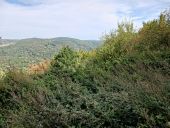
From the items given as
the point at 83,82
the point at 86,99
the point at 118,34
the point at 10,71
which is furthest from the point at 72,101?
the point at 118,34

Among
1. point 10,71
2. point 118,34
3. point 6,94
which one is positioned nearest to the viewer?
point 6,94

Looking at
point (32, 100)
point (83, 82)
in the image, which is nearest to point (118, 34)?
point (83, 82)

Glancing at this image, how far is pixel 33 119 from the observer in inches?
323

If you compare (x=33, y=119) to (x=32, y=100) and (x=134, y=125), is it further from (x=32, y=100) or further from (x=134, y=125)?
(x=134, y=125)

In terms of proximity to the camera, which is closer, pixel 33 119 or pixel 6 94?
→ pixel 33 119

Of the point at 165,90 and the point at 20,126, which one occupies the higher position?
the point at 165,90

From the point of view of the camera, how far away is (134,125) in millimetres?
7070

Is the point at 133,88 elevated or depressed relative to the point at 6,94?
elevated

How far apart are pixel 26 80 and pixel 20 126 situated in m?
4.44

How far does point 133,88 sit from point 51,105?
87.6 inches

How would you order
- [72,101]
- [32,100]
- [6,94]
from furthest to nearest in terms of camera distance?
[6,94], [32,100], [72,101]

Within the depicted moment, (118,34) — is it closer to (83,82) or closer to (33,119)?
(83,82)

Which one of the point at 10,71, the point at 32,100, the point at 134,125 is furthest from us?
the point at 10,71

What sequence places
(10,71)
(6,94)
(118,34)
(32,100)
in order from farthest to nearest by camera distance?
(118,34) < (10,71) < (6,94) < (32,100)
